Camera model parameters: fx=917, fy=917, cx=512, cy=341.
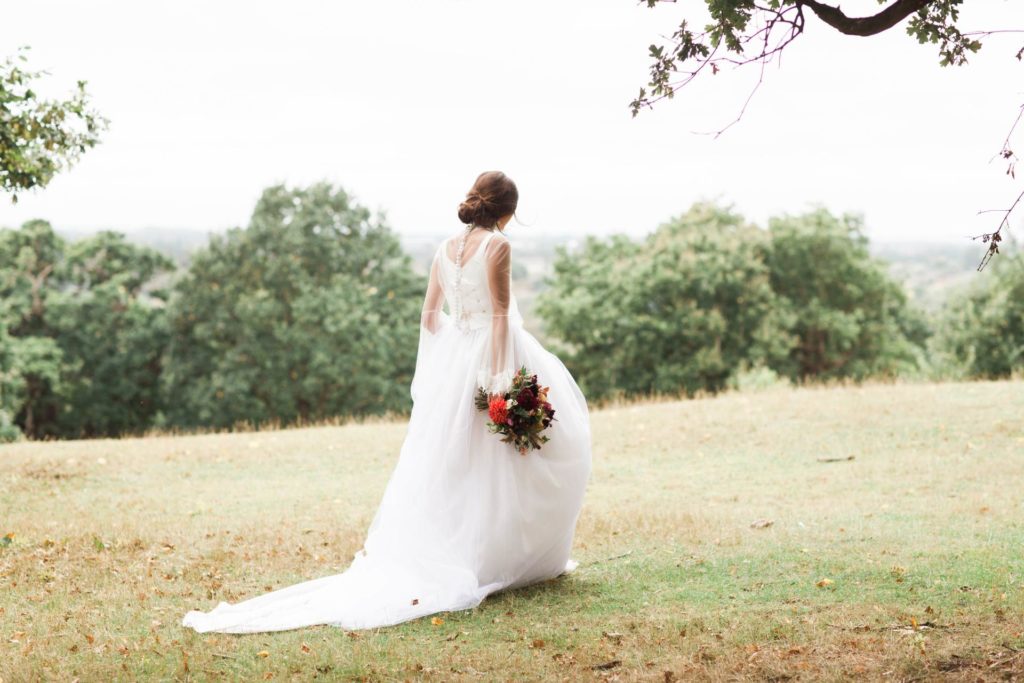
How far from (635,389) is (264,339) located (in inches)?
571

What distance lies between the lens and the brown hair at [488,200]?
22.9ft

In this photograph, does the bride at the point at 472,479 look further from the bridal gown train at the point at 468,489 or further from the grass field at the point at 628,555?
the grass field at the point at 628,555

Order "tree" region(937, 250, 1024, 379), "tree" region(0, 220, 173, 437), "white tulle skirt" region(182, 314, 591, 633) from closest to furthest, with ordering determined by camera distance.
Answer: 1. "white tulle skirt" region(182, 314, 591, 633)
2. "tree" region(0, 220, 173, 437)
3. "tree" region(937, 250, 1024, 379)

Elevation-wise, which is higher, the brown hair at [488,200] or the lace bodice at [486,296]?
the brown hair at [488,200]

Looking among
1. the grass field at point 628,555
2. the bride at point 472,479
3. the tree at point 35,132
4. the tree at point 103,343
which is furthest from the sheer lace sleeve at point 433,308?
the tree at point 103,343

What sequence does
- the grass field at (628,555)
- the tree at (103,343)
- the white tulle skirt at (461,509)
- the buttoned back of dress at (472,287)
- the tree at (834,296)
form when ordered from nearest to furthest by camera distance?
the grass field at (628,555) < the white tulle skirt at (461,509) < the buttoned back of dress at (472,287) < the tree at (103,343) < the tree at (834,296)

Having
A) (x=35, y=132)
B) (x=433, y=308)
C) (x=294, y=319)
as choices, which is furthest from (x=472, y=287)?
(x=294, y=319)

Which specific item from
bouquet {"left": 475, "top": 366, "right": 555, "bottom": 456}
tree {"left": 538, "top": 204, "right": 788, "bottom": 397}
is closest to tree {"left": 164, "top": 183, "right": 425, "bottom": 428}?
tree {"left": 538, "top": 204, "right": 788, "bottom": 397}

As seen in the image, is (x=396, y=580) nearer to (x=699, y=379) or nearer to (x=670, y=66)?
(x=670, y=66)

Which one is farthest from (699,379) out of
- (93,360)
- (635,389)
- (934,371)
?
(93,360)

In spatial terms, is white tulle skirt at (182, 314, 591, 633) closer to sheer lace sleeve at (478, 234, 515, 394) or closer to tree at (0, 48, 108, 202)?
sheer lace sleeve at (478, 234, 515, 394)

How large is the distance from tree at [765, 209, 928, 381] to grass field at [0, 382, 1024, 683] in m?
22.1

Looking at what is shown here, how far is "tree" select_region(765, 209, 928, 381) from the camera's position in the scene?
38.4 meters

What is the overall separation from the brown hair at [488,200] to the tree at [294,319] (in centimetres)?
2581
